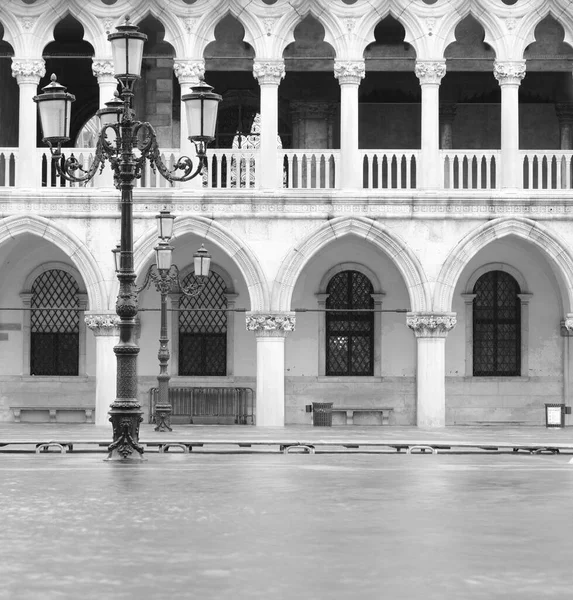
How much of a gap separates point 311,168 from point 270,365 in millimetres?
4287

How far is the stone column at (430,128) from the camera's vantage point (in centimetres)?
2941

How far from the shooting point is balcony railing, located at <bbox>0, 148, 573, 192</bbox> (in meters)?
29.4

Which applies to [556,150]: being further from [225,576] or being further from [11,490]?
[225,576]

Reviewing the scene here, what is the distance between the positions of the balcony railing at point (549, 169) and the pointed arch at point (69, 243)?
8669 mm

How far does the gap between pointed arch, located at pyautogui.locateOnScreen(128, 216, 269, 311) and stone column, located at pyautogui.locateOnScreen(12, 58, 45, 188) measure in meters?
2.49

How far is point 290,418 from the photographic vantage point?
31.6m

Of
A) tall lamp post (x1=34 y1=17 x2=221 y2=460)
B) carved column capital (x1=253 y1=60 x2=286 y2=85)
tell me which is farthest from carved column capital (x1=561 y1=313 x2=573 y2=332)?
tall lamp post (x1=34 y1=17 x2=221 y2=460)

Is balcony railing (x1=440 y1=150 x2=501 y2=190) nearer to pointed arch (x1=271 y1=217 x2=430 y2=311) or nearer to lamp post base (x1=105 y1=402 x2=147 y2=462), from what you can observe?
pointed arch (x1=271 y1=217 x2=430 y2=311)

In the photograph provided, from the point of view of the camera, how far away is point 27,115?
29.3m

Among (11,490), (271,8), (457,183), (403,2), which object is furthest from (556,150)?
(11,490)

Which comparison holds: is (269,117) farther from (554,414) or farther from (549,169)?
(554,414)

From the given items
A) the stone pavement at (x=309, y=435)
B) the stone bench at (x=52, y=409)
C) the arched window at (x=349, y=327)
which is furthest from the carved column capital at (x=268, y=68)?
the stone bench at (x=52, y=409)

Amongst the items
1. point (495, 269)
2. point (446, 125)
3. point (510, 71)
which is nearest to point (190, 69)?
point (446, 125)

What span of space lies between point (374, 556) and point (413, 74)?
78.9 ft
